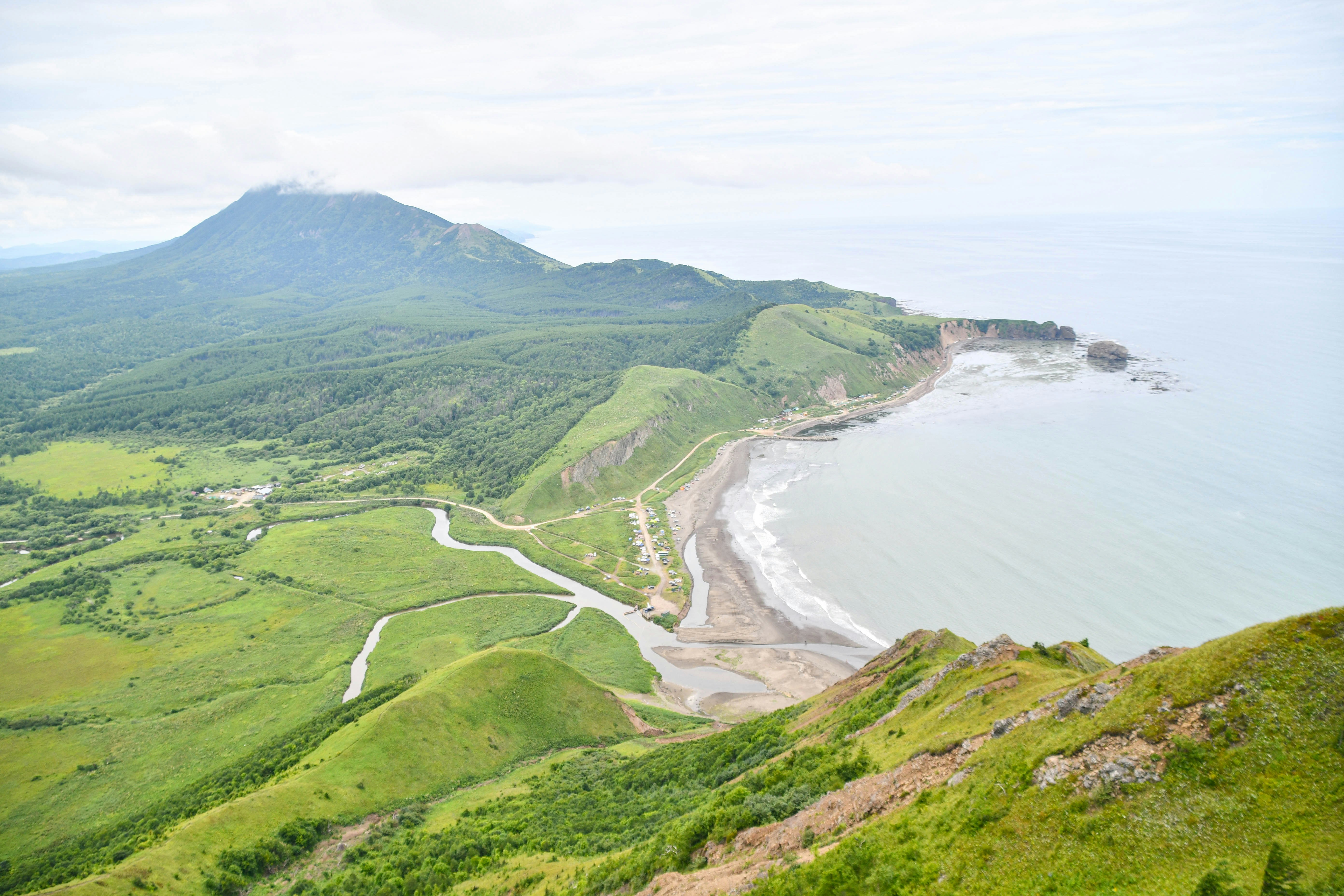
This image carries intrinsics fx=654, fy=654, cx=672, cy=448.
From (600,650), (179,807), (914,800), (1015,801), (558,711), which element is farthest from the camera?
(600,650)

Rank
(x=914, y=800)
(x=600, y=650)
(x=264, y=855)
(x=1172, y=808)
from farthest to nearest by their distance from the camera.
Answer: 1. (x=600, y=650)
2. (x=264, y=855)
3. (x=914, y=800)
4. (x=1172, y=808)

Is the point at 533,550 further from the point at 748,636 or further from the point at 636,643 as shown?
the point at 748,636

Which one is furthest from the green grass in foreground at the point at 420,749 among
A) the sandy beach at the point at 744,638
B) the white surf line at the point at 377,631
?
the sandy beach at the point at 744,638

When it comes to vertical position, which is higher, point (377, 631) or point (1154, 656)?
point (1154, 656)

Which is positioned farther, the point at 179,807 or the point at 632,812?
the point at 179,807

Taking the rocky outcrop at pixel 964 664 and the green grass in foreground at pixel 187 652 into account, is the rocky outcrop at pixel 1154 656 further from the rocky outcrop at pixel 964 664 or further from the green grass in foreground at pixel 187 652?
the green grass in foreground at pixel 187 652

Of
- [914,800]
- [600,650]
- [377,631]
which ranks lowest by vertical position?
[377,631]

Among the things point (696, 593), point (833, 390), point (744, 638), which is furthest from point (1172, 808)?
point (833, 390)
